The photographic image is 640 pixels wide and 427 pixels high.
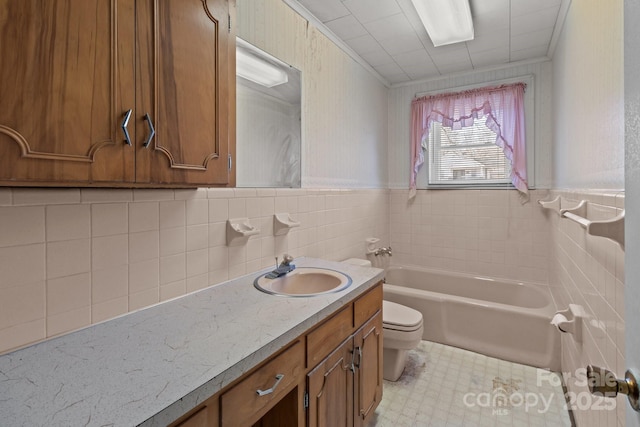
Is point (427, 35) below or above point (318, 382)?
above

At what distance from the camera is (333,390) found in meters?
1.30

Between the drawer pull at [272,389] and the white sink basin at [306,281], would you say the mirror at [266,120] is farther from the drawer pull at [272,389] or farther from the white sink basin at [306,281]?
the drawer pull at [272,389]

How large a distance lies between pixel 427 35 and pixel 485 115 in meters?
1.07

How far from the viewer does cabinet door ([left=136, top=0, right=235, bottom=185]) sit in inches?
37.0

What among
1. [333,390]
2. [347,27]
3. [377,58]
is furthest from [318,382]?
[377,58]

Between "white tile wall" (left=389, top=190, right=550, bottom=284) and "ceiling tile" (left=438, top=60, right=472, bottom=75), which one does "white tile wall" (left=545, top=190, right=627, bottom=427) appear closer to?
"white tile wall" (left=389, top=190, right=550, bottom=284)

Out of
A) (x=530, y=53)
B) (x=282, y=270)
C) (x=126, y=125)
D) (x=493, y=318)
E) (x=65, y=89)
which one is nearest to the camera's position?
(x=65, y=89)

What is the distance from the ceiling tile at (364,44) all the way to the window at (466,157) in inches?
43.5

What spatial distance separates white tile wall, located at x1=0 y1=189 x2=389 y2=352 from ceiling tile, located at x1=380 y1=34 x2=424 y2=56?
5.34 ft

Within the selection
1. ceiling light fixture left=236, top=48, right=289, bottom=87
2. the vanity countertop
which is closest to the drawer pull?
the vanity countertop

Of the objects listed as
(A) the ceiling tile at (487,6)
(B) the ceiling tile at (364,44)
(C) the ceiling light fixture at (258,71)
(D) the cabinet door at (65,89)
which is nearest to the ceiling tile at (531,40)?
(A) the ceiling tile at (487,6)

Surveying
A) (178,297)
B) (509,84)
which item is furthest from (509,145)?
(178,297)

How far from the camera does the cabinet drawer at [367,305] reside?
1.47 metres

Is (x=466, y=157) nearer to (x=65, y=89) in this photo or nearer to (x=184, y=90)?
(x=184, y=90)
